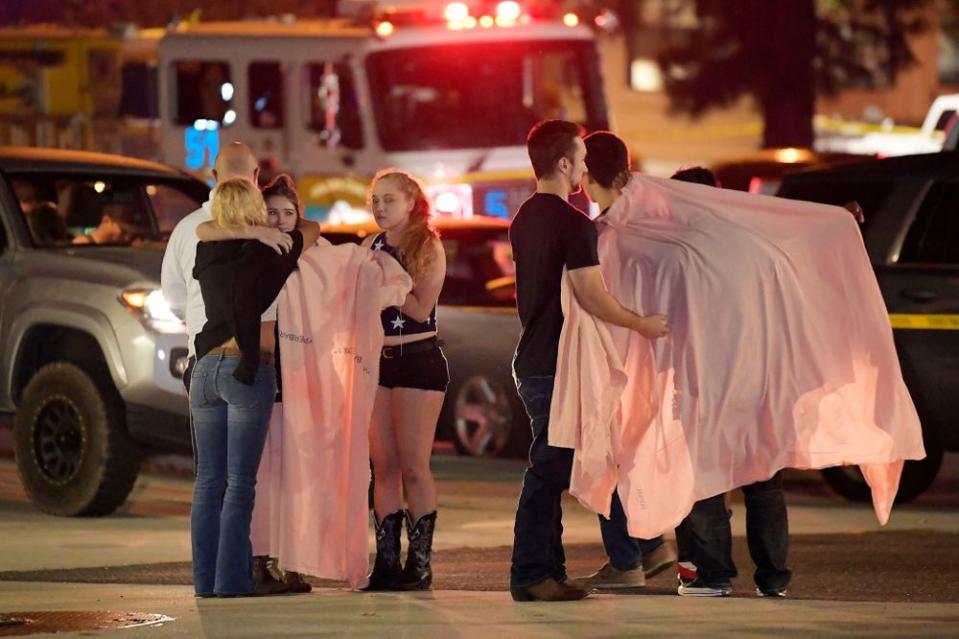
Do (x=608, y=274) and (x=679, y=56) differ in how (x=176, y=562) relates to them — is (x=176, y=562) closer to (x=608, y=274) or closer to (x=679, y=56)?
(x=608, y=274)

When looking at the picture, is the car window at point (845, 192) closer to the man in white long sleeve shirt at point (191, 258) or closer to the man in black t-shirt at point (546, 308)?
the man in black t-shirt at point (546, 308)

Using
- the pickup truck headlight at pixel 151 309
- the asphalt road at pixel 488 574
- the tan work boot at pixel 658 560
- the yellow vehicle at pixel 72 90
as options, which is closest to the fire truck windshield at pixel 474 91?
the yellow vehicle at pixel 72 90

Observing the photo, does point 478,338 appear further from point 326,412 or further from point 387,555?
point 326,412

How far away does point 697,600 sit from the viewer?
8.78 m

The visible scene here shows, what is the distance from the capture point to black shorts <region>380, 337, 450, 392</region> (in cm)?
911

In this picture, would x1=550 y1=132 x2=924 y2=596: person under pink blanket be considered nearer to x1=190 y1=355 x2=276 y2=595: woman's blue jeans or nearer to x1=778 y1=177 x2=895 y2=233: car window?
x1=190 y1=355 x2=276 y2=595: woman's blue jeans

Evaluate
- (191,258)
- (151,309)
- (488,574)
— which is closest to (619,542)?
(488,574)

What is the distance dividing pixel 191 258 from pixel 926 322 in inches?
173

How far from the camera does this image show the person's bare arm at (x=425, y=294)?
9086 mm

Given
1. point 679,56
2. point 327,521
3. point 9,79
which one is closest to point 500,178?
point 9,79

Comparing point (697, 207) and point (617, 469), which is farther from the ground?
point (697, 207)

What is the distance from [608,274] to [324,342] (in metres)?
1.09

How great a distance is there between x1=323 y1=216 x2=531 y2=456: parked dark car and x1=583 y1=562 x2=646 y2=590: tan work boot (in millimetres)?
4370

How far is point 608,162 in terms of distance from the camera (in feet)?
29.1
